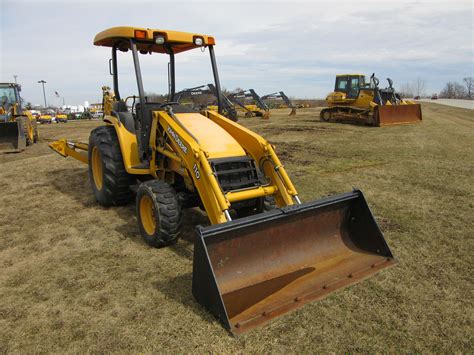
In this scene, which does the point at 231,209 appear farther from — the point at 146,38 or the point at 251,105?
the point at 251,105

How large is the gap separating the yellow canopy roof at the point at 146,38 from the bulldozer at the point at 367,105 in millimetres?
14366

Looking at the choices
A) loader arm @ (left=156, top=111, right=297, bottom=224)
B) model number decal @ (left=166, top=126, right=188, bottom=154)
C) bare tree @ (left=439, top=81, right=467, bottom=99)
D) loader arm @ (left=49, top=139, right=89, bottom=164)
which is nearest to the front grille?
loader arm @ (left=156, top=111, right=297, bottom=224)

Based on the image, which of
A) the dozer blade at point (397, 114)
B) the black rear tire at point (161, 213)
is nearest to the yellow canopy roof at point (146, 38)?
the black rear tire at point (161, 213)

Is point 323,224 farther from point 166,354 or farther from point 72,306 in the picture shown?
point 72,306

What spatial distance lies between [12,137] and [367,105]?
16162 mm

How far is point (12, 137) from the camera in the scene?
13352 mm

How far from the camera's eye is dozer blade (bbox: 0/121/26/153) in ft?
42.9

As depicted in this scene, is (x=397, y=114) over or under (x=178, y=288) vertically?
over

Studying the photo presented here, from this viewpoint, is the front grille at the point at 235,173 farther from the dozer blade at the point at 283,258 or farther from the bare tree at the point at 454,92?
the bare tree at the point at 454,92

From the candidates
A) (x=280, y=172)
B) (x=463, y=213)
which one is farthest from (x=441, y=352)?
(x=463, y=213)

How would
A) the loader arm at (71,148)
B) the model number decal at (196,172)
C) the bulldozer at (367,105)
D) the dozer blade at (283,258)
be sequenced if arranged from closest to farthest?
the dozer blade at (283,258) → the model number decal at (196,172) → the loader arm at (71,148) → the bulldozer at (367,105)

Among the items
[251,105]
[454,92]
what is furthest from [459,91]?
[251,105]

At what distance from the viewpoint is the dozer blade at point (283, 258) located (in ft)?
10.1

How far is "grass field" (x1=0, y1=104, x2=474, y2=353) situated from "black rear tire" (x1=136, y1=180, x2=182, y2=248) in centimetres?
17
